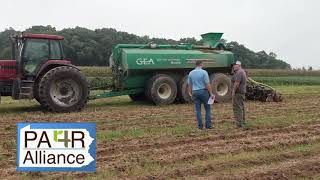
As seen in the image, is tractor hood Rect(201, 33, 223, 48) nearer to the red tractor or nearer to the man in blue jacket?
the red tractor

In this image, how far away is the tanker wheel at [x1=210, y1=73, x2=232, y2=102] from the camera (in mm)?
18484

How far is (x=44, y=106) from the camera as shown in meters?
14.7

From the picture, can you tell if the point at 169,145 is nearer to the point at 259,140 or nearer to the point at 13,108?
the point at 259,140

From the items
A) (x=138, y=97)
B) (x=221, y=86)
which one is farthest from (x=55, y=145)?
(x=221, y=86)

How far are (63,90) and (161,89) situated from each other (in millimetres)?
3851

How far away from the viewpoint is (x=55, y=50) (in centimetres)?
1494

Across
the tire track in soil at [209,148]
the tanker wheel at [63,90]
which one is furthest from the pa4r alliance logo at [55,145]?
the tanker wheel at [63,90]

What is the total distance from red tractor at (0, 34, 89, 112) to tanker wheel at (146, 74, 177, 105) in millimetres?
2800

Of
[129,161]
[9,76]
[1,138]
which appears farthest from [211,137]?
[9,76]

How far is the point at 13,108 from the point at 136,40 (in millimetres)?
25622

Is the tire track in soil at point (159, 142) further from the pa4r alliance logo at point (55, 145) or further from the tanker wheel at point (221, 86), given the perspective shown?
the tanker wheel at point (221, 86)

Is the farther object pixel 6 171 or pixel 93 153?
pixel 6 171

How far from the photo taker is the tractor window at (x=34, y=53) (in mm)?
14609

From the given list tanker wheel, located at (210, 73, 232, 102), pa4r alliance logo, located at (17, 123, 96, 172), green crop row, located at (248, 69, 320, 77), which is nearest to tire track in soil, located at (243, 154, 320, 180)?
pa4r alliance logo, located at (17, 123, 96, 172)
